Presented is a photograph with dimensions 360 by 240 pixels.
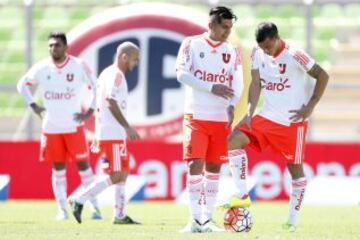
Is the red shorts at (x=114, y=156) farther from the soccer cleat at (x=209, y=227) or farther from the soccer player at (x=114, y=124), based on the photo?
the soccer cleat at (x=209, y=227)

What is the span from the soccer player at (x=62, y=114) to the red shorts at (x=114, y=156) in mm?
1378

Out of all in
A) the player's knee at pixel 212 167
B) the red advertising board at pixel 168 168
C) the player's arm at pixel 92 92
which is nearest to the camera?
the player's knee at pixel 212 167

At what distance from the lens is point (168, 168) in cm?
2097

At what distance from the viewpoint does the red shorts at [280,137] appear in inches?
518

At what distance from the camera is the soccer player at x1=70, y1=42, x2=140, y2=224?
14883 millimetres

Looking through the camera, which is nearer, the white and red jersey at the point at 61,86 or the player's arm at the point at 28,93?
the white and red jersey at the point at 61,86

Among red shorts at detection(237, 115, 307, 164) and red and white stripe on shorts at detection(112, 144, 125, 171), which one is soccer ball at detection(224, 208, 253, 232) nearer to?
red shorts at detection(237, 115, 307, 164)

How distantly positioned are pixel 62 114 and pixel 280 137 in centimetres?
432

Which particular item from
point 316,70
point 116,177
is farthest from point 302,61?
point 116,177

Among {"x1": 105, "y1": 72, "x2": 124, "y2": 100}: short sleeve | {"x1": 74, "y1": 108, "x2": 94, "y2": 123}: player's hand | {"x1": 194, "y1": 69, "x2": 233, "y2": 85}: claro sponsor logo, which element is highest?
{"x1": 194, "y1": 69, "x2": 233, "y2": 85}: claro sponsor logo

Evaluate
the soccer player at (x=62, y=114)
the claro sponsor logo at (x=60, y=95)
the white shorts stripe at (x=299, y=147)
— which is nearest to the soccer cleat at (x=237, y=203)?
the white shorts stripe at (x=299, y=147)

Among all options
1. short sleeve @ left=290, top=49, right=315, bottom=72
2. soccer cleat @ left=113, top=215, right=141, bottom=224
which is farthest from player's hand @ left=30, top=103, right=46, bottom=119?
short sleeve @ left=290, top=49, right=315, bottom=72

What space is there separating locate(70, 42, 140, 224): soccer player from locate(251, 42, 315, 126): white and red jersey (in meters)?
2.27

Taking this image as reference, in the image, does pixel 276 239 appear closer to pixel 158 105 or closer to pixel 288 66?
pixel 288 66
